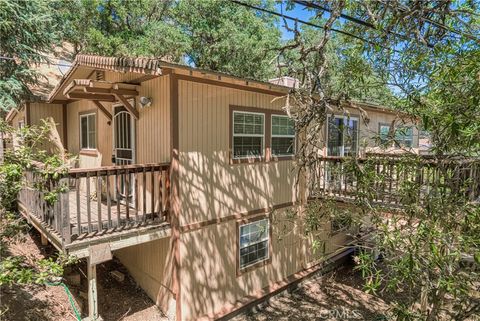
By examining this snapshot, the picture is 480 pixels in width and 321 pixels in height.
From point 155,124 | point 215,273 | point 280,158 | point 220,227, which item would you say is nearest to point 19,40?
point 155,124

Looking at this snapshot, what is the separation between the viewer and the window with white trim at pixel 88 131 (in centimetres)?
868

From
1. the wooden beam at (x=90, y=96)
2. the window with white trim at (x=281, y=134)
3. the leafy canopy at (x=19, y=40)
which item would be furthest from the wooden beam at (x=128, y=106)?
the leafy canopy at (x=19, y=40)

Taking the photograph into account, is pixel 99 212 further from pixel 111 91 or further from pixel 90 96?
pixel 90 96

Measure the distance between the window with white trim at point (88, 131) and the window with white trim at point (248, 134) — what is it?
172 inches

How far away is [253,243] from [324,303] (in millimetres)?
2495

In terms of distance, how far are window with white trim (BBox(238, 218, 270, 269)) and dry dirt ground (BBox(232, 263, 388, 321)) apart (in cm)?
109

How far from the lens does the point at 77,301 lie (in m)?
6.25

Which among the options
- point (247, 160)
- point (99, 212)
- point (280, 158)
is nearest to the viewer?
point (99, 212)

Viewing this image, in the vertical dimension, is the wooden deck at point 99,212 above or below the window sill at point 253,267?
above

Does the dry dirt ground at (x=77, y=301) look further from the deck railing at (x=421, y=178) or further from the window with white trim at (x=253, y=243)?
the deck railing at (x=421, y=178)

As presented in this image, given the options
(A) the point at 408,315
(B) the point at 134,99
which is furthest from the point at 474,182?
(B) the point at 134,99

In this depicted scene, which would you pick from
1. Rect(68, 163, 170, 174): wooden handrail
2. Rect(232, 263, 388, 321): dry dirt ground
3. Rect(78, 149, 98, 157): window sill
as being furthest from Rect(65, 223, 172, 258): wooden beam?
Rect(78, 149, 98, 157): window sill

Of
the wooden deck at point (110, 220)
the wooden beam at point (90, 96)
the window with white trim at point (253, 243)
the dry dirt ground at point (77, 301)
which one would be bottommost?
the dry dirt ground at point (77, 301)

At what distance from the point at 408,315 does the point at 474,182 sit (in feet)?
5.81
